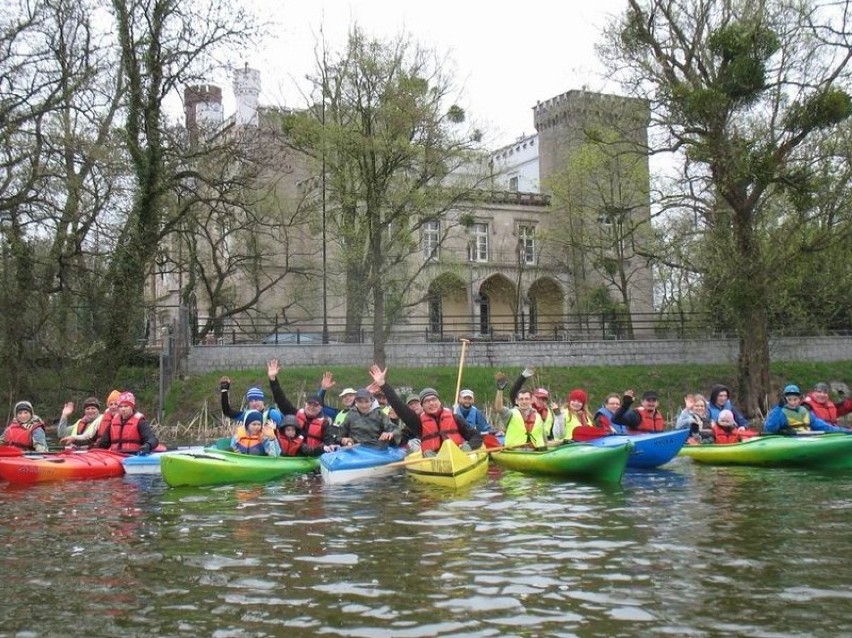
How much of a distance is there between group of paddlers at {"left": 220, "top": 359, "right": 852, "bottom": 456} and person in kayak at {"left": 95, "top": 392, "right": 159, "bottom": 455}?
140cm

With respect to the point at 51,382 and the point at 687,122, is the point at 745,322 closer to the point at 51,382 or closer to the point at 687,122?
the point at 687,122

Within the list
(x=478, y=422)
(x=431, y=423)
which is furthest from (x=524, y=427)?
(x=431, y=423)

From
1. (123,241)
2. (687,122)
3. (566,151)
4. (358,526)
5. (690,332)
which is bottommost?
(358,526)

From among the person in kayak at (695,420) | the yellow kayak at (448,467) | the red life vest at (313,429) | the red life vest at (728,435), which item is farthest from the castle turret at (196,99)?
the red life vest at (728,435)

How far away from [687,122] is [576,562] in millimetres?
15479

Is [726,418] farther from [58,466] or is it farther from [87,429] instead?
[87,429]

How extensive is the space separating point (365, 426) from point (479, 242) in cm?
2604

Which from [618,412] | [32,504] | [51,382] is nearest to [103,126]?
[51,382]

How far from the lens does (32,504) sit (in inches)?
405

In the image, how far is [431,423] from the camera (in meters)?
12.1

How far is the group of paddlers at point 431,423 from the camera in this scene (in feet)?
41.2

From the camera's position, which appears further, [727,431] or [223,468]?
[727,431]

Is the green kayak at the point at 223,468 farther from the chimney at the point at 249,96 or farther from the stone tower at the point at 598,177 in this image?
the chimney at the point at 249,96

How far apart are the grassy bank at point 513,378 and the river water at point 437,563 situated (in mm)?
13825
